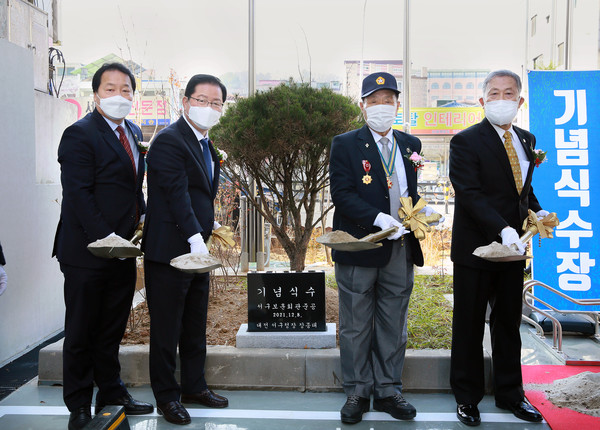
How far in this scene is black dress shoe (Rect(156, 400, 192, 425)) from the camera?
3.10 m

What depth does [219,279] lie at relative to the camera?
6.42 metres

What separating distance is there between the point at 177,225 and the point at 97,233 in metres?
0.43

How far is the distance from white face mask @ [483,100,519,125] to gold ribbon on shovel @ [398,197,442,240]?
665 millimetres

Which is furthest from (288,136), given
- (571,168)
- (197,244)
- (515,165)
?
(571,168)

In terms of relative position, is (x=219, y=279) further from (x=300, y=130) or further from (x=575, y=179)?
(x=575, y=179)

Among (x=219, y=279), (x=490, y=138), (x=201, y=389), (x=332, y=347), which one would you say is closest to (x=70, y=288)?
(x=201, y=389)

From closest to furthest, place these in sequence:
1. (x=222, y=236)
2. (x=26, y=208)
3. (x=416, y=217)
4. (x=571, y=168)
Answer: (x=416, y=217) → (x=222, y=236) → (x=26, y=208) → (x=571, y=168)

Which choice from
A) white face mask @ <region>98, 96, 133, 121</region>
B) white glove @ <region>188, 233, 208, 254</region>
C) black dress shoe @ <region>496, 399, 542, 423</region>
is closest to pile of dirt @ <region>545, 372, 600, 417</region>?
black dress shoe @ <region>496, 399, 542, 423</region>

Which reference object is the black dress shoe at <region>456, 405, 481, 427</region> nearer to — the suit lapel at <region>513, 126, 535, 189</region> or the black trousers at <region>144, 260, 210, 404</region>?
the suit lapel at <region>513, 126, 535, 189</region>

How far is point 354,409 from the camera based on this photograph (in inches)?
125

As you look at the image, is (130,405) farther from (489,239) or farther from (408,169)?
(489,239)

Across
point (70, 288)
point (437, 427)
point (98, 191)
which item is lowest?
point (437, 427)

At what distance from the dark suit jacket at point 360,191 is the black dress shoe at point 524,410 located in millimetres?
1024

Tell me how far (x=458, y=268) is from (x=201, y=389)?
1.77 m
